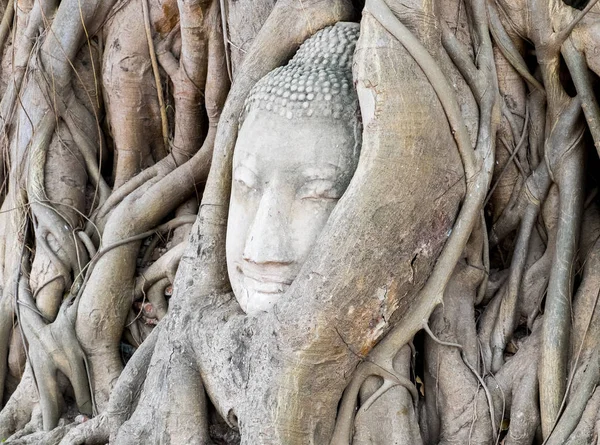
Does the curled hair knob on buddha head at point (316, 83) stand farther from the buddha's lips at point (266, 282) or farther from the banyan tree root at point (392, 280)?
the buddha's lips at point (266, 282)

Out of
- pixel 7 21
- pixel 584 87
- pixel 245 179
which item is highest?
pixel 7 21

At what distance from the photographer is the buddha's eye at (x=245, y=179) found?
2049mm

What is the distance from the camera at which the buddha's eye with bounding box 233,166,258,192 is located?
2.05 metres

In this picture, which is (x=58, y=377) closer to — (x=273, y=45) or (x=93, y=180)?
(x=93, y=180)

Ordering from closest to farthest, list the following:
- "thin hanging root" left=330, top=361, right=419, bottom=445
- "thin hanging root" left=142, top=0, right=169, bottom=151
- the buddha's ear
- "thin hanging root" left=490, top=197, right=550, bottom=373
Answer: "thin hanging root" left=330, top=361, right=419, bottom=445, "thin hanging root" left=490, top=197, right=550, bottom=373, the buddha's ear, "thin hanging root" left=142, top=0, right=169, bottom=151

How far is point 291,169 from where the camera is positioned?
78.4 inches

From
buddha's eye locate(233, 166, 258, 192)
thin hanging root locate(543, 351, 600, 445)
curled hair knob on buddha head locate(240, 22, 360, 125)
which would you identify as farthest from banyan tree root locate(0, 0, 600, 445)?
buddha's eye locate(233, 166, 258, 192)

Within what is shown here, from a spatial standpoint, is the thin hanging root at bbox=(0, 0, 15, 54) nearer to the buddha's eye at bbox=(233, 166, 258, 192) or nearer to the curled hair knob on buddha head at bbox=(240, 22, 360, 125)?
the curled hair knob on buddha head at bbox=(240, 22, 360, 125)

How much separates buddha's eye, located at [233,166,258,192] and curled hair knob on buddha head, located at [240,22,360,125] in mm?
177

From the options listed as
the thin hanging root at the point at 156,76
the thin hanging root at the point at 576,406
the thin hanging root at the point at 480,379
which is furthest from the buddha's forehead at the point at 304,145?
the thin hanging root at the point at 156,76

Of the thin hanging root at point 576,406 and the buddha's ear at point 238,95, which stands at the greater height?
the buddha's ear at point 238,95

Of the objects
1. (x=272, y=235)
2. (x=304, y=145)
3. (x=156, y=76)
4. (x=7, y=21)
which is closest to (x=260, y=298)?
(x=272, y=235)

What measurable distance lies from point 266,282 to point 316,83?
0.55 meters

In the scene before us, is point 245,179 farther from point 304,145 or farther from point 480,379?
point 480,379
